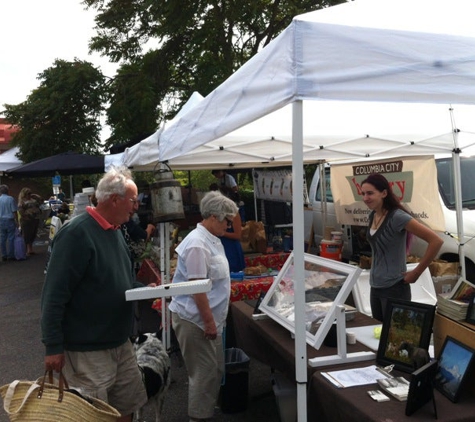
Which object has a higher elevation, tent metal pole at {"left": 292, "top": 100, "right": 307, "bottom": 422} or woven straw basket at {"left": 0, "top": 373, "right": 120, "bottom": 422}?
tent metal pole at {"left": 292, "top": 100, "right": 307, "bottom": 422}

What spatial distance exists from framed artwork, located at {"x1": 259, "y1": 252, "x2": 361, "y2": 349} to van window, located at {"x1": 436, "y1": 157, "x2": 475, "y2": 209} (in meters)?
3.99

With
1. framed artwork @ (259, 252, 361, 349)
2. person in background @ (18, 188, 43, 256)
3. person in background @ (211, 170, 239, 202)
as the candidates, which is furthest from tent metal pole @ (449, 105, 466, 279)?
person in background @ (18, 188, 43, 256)

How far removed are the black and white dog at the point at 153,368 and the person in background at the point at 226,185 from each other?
611cm

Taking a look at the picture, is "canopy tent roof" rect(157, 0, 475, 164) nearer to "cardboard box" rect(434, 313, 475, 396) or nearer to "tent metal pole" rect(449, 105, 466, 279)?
"cardboard box" rect(434, 313, 475, 396)

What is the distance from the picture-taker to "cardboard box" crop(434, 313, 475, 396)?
7.09 ft

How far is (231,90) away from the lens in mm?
2734

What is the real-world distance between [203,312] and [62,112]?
14436 mm

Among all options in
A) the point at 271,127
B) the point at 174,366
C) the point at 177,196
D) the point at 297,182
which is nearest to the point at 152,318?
the point at 174,366

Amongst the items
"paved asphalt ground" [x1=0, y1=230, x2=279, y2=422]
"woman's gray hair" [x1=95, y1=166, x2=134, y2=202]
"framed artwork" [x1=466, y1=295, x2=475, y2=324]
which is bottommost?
"paved asphalt ground" [x1=0, y1=230, x2=279, y2=422]

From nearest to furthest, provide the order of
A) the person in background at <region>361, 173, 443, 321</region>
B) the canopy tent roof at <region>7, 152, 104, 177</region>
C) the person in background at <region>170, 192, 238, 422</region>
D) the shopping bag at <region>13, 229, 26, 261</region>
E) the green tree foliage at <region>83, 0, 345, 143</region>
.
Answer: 1. the person in background at <region>170, 192, 238, 422</region>
2. the person in background at <region>361, 173, 443, 321</region>
3. the canopy tent roof at <region>7, 152, 104, 177</region>
4. the shopping bag at <region>13, 229, 26, 261</region>
5. the green tree foliage at <region>83, 0, 345, 143</region>

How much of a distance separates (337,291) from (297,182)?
0.74 meters

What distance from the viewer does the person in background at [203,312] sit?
3.05m

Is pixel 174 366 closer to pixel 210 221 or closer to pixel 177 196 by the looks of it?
pixel 177 196

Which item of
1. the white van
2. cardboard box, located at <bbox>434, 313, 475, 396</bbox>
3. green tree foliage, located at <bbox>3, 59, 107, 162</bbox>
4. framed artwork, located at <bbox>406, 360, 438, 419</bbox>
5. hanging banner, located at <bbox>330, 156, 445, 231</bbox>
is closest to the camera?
framed artwork, located at <bbox>406, 360, 438, 419</bbox>
